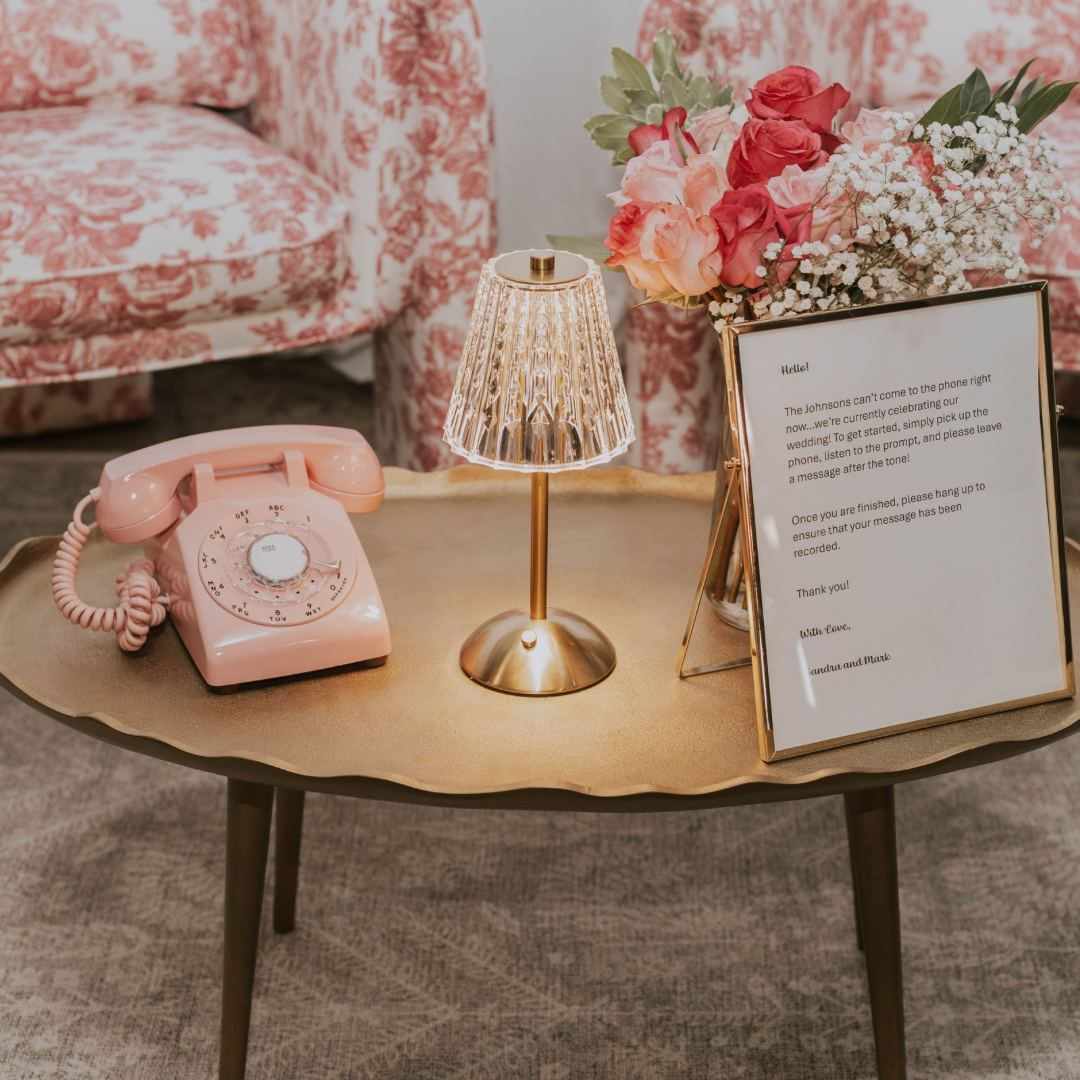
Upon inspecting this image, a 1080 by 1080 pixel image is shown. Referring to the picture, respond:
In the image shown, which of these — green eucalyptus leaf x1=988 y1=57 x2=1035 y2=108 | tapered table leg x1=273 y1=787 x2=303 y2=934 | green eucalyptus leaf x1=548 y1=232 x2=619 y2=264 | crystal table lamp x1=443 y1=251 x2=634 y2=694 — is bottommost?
tapered table leg x1=273 y1=787 x2=303 y2=934

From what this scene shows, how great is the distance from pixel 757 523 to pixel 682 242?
18 cm

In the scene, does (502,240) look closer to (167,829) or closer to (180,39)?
(180,39)

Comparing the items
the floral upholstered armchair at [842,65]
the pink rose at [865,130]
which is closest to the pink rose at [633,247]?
the pink rose at [865,130]

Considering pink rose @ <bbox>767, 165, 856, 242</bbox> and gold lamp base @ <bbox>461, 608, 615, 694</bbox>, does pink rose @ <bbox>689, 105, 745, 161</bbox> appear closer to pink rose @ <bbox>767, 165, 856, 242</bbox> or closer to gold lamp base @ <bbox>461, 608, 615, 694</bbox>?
pink rose @ <bbox>767, 165, 856, 242</bbox>

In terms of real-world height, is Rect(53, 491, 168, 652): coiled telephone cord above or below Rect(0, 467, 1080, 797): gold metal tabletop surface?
above

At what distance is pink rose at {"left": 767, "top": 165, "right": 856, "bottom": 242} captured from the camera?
0.83m

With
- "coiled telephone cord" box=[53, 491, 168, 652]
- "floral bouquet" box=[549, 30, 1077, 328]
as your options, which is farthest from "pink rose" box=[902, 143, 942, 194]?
"coiled telephone cord" box=[53, 491, 168, 652]

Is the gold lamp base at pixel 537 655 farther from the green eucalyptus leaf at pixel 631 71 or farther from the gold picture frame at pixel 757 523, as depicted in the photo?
the green eucalyptus leaf at pixel 631 71

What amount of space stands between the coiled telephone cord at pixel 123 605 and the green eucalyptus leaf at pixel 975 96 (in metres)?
0.66

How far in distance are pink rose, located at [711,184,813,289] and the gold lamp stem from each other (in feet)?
0.65

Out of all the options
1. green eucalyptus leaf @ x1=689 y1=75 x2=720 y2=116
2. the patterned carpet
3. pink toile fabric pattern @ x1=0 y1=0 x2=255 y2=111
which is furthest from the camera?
pink toile fabric pattern @ x1=0 y1=0 x2=255 y2=111

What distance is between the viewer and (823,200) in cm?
83

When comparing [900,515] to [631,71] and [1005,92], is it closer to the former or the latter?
[1005,92]

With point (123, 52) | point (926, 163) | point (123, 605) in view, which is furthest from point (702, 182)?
point (123, 52)
